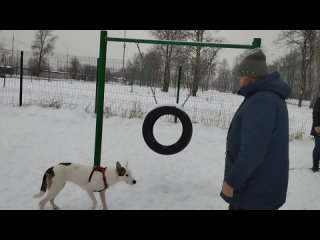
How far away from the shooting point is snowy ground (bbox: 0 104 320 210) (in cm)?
449

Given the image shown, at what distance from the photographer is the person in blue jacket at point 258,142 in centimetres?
221

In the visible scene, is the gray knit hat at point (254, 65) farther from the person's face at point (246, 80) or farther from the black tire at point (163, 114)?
the black tire at point (163, 114)

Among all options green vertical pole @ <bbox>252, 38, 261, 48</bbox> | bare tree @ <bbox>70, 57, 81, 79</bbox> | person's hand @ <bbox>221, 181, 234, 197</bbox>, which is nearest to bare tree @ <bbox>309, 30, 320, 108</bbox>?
bare tree @ <bbox>70, 57, 81, 79</bbox>

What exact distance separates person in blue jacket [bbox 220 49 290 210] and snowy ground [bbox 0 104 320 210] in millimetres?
2031

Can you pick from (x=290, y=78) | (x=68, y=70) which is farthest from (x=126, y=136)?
(x=290, y=78)

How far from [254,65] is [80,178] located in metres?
2.49

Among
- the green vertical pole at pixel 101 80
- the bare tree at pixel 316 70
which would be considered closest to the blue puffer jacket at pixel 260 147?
the green vertical pole at pixel 101 80

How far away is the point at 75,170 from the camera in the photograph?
12.8 feet

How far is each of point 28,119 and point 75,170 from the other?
5.72 m

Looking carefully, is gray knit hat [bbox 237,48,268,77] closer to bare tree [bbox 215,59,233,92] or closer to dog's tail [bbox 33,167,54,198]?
dog's tail [bbox 33,167,54,198]

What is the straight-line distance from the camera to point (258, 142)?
220cm

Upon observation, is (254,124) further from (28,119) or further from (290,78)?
(290,78)

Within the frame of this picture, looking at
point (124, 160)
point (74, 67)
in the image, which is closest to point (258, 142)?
point (124, 160)

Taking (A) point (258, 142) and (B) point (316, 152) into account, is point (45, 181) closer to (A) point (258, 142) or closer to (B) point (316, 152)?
(A) point (258, 142)
